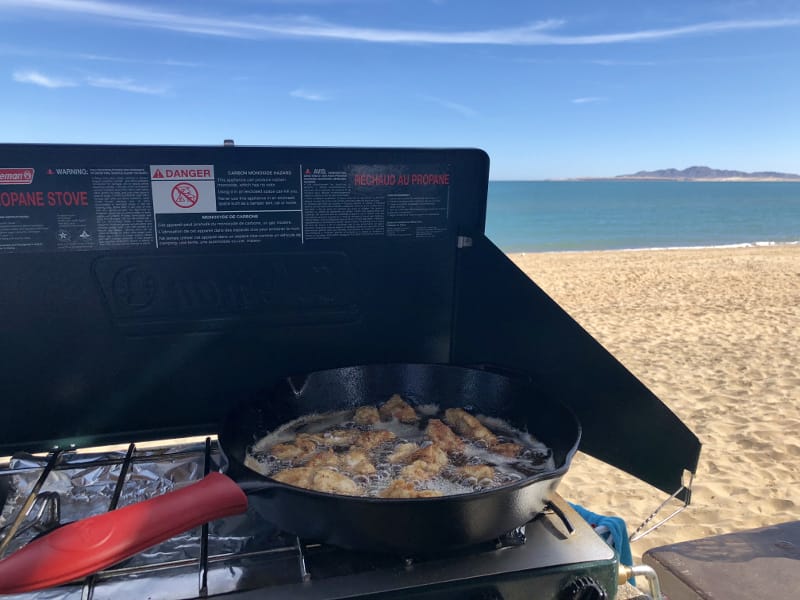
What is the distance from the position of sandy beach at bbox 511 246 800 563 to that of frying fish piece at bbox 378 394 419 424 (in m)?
2.53

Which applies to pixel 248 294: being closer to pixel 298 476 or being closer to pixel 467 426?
pixel 298 476

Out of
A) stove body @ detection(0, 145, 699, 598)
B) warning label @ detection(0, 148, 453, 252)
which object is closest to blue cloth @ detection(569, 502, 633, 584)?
stove body @ detection(0, 145, 699, 598)

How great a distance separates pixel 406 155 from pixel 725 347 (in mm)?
7311

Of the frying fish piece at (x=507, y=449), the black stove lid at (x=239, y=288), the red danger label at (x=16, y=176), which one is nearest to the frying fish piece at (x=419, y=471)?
the frying fish piece at (x=507, y=449)

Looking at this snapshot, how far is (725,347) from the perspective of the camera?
25.8 feet

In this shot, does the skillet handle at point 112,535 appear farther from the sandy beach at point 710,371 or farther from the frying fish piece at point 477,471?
the sandy beach at point 710,371

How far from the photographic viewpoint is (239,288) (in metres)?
1.99

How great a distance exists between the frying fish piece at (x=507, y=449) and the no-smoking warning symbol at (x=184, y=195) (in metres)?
1.21

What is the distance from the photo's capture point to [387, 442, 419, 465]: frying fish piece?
68.5 inches

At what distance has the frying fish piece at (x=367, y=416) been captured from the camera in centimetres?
199

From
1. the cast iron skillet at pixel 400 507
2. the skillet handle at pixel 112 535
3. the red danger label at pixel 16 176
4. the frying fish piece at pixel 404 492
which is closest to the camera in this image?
the skillet handle at pixel 112 535

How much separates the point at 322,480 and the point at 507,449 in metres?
0.60

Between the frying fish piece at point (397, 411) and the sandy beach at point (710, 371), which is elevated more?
the frying fish piece at point (397, 411)

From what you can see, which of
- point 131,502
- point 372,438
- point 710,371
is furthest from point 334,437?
point 710,371
